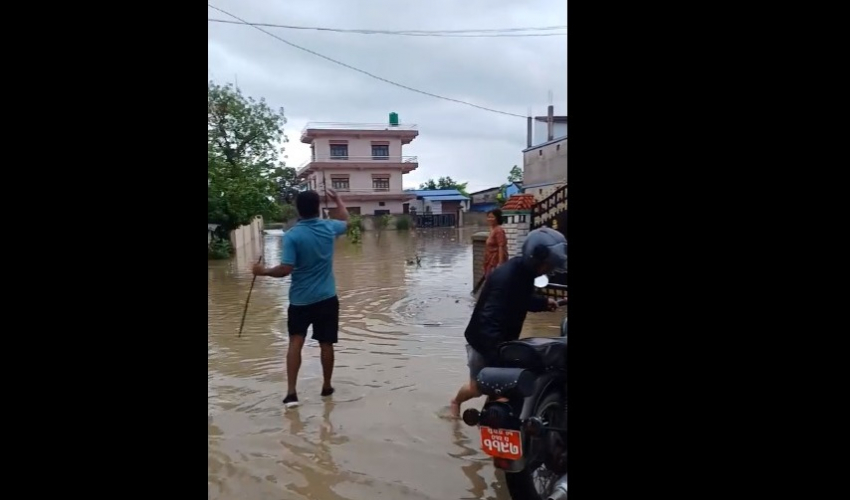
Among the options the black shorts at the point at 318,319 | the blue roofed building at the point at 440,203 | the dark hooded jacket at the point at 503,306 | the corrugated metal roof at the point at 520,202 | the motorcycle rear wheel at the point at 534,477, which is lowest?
the motorcycle rear wheel at the point at 534,477

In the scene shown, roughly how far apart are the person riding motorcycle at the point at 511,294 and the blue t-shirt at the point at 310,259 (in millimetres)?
1187

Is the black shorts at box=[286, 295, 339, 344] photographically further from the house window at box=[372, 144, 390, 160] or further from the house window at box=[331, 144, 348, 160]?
the house window at box=[372, 144, 390, 160]

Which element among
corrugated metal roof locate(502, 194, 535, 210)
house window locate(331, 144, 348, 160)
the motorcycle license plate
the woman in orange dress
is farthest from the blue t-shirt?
house window locate(331, 144, 348, 160)

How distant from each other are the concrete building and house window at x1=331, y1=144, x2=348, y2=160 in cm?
520

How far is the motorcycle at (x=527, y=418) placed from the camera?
7.91 ft

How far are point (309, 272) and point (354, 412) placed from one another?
100cm

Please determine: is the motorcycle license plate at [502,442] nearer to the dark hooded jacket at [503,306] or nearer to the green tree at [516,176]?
the dark hooded jacket at [503,306]

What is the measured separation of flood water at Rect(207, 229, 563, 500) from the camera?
3.03 metres

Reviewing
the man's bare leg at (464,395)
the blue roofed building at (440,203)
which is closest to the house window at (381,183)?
the blue roofed building at (440,203)
